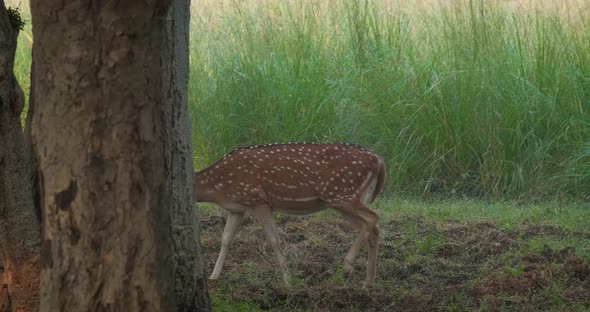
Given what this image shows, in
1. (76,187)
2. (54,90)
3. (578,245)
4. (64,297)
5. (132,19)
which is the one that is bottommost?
(578,245)

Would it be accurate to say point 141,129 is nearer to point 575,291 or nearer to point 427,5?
point 575,291

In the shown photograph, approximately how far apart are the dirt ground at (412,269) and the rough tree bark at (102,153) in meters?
1.68

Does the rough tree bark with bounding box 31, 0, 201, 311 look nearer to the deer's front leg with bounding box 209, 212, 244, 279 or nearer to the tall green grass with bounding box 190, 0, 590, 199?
the deer's front leg with bounding box 209, 212, 244, 279

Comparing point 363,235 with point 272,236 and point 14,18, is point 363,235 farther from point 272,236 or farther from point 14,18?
point 14,18

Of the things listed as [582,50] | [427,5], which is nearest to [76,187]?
[582,50]

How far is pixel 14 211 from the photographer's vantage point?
4223 mm

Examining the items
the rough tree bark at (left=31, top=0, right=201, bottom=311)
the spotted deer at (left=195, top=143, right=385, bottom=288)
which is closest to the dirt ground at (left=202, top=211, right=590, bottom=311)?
the spotted deer at (left=195, top=143, right=385, bottom=288)

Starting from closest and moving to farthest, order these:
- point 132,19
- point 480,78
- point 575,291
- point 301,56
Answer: point 132,19, point 575,291, point 480,78, point 301,56

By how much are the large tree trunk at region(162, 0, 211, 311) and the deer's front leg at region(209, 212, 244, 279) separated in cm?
173

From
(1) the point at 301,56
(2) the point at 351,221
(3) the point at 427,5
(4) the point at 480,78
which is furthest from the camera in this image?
(3) the point at 427,5

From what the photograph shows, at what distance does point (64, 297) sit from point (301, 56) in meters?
6.17

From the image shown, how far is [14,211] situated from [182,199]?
66cm

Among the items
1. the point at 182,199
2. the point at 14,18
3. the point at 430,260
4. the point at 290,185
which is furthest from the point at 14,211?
the point at 430,260

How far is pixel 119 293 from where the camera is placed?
360 cm
